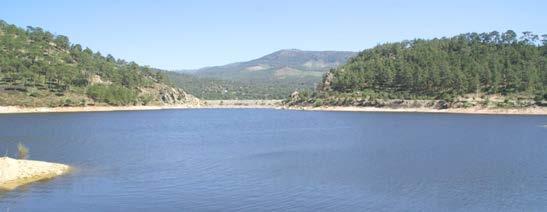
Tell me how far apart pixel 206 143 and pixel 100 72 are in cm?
13534

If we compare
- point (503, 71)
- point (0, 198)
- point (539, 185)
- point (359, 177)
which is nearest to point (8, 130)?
point (0, 198)

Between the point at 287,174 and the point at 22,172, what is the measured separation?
17157 mm

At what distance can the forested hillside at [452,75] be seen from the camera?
15000 cm

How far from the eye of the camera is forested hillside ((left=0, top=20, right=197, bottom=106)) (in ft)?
489

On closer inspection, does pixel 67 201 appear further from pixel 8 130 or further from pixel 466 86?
pixel 466 86

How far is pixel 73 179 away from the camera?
38000mm

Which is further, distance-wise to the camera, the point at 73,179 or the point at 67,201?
the point at 73,179

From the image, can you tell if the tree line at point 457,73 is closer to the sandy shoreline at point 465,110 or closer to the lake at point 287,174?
the sandy shoreline at point 465,110

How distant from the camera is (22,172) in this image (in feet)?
124

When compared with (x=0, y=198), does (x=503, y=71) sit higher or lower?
higher

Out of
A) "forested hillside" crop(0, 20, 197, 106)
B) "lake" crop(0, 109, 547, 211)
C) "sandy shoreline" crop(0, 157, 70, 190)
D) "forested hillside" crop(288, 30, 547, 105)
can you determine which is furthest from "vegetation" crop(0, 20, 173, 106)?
"sandy shoreline" crop(0, 157, 70, 190)

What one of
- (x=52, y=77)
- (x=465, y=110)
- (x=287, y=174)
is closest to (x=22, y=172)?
(x=287, y=174)

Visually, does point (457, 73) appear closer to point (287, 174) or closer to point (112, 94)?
point (112, 94)

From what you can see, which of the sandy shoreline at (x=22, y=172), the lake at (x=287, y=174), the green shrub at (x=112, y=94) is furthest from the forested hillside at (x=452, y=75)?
the sandy shoreline at (x=22, y=172)
